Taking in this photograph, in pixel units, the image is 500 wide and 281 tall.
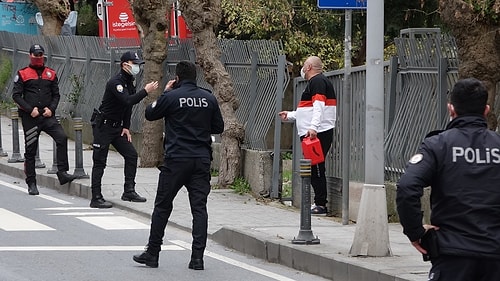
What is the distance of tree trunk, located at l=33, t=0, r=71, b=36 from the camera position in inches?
1126

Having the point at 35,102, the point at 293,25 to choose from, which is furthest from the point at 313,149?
the point at 293,25

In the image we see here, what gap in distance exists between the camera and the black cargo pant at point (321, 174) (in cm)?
1355

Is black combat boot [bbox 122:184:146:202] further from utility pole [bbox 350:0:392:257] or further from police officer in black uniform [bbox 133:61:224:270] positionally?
utility pole [bbox 350:0:392:257]

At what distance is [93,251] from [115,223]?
2.10 metres

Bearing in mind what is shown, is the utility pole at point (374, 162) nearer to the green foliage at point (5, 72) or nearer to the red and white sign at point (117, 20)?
the green foliage at point (5, 72)

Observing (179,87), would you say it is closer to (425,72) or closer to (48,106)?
(425,72)

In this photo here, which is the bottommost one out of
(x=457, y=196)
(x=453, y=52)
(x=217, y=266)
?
(x=217, y=266)

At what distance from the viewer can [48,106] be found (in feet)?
52.1

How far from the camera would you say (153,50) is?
60.5 feet

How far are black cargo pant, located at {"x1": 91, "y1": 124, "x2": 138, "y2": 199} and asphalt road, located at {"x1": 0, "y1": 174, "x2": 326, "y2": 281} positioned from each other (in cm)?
42

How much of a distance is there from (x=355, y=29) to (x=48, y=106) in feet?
33.4

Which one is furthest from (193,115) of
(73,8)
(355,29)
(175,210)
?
(73,8)

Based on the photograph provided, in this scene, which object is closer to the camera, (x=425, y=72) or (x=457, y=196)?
(x=457, y=196)

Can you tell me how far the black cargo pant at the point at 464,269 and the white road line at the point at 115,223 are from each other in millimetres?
7461
